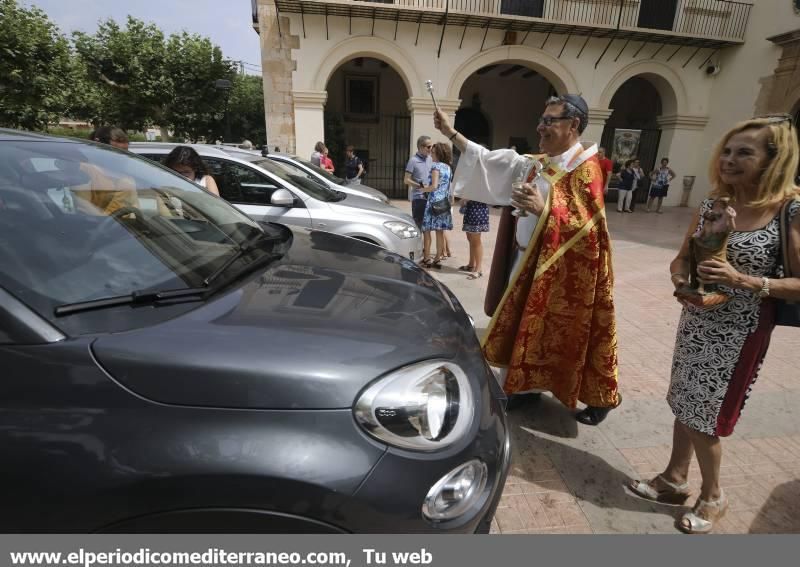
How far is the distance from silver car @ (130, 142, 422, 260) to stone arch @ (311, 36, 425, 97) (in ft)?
28.5

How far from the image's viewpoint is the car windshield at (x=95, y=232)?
132cm

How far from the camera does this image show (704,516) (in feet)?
6.69

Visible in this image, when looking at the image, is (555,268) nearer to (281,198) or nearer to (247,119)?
(281,198)

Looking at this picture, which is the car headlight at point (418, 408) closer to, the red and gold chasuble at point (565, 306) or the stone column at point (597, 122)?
the red and gold chasuble at point (565, 306)

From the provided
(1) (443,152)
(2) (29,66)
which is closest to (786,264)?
A: (1) (443,152)

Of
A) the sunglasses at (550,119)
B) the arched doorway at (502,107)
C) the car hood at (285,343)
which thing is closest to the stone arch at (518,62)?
the arched doorway at (502,107)

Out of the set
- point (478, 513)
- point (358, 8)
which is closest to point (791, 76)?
point (358, 8)

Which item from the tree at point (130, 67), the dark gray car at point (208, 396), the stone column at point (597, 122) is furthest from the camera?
the tree at point (130, 67)

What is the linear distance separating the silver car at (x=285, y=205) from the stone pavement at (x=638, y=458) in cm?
152

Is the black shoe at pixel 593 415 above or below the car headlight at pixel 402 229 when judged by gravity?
below

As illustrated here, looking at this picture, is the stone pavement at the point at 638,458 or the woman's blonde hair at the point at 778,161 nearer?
the woman's blonde hair at the point at 778,161

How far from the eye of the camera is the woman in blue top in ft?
Result: 19.6

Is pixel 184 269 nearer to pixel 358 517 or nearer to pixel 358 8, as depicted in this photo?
pixel 358 517

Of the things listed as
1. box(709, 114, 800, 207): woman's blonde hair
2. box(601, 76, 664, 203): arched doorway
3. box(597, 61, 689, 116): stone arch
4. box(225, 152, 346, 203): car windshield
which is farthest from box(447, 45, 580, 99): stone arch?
box(709, 114, 800, 207): woman's blonde hair
